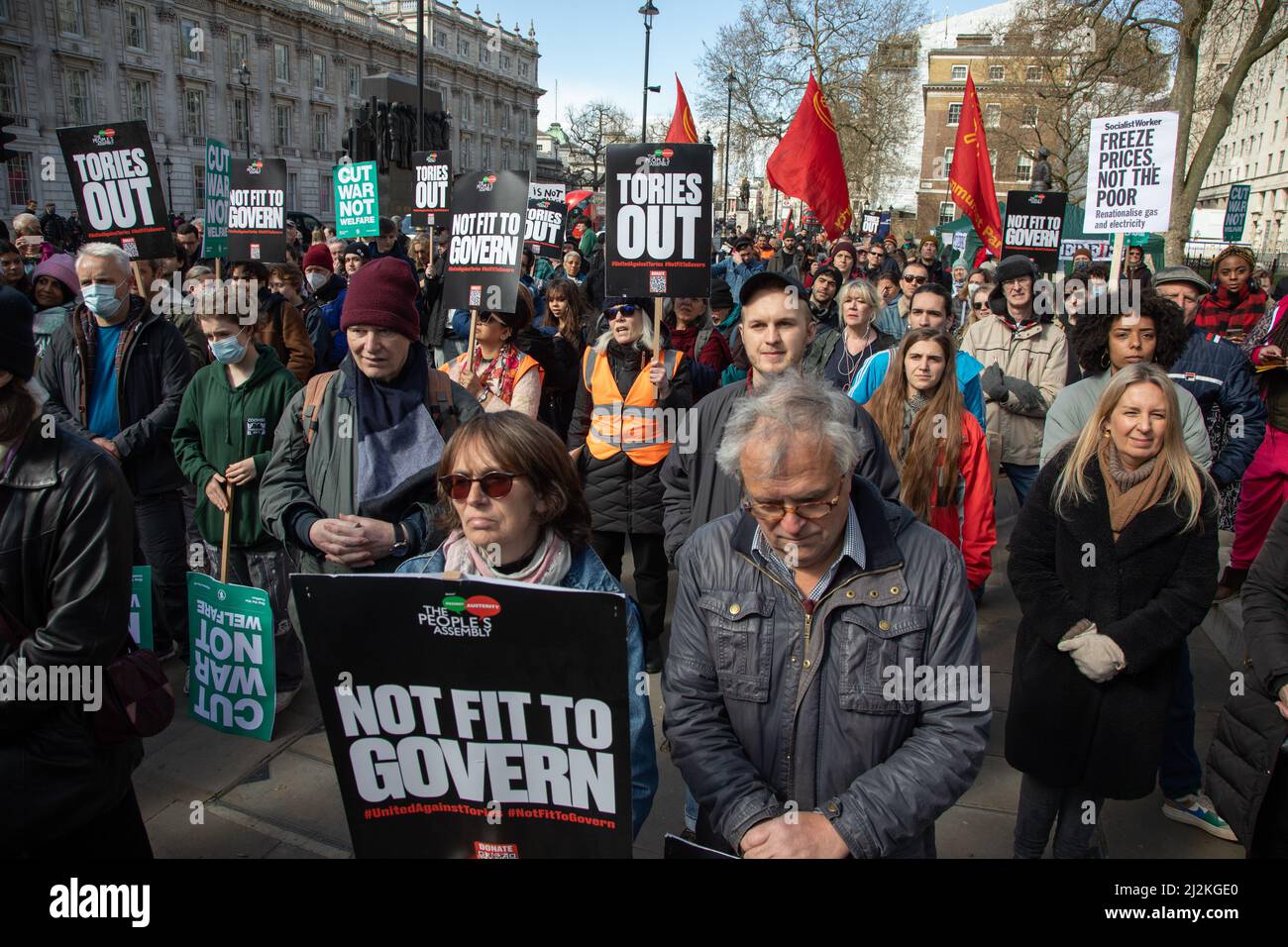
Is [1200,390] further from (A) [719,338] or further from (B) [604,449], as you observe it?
(B) [604,449]

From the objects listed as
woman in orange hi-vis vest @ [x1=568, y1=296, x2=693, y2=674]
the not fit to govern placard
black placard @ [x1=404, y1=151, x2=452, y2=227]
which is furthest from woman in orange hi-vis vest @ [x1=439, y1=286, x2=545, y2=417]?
black placard @ [x1=404, y1=151, x2=452, y2=227]

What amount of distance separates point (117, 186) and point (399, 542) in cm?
419

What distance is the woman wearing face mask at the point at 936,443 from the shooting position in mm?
3811

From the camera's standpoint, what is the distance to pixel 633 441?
15.0 ft

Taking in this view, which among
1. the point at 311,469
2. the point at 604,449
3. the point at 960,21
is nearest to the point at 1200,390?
the point at 604,449

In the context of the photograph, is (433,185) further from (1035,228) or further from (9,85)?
(9,85)

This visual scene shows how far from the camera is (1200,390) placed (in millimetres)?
4785

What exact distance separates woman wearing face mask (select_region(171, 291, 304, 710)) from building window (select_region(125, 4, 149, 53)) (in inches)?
2273

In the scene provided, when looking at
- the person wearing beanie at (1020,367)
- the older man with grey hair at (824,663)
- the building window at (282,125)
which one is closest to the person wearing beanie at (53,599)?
the older man with grey hair at (824,663)

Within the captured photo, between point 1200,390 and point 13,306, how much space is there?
206 inches

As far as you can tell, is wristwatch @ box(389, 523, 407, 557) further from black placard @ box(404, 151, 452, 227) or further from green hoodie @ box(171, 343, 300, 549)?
black placard @ box(404, 151, 452, 227)

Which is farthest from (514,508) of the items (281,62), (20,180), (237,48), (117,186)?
(281,62)

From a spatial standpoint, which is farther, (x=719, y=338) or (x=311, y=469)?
(x=719, y=338)

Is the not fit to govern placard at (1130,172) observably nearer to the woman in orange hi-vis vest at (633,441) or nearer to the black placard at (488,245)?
the woman in orange hi-vis vest at (633,441)
